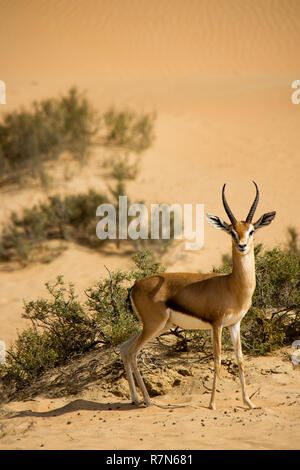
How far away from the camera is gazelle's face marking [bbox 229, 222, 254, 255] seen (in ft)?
20.8

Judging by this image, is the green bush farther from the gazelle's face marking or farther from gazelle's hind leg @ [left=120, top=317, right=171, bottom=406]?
the gazelle's face marking

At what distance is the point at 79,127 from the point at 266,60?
21.1m

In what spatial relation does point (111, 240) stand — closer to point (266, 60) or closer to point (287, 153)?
point (287, 153)

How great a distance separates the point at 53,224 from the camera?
661 inches

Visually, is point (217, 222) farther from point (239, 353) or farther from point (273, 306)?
point (273, 306)

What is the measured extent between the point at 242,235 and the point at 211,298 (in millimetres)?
861

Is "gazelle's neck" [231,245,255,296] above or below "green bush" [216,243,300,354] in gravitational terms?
above

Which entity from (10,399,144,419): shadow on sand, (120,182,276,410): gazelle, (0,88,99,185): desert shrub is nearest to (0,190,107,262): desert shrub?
(0,88,99,185): desert shrub

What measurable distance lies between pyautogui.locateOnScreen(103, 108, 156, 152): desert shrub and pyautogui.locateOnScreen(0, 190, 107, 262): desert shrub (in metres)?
5.97

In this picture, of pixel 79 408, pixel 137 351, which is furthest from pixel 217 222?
pixel 79 408

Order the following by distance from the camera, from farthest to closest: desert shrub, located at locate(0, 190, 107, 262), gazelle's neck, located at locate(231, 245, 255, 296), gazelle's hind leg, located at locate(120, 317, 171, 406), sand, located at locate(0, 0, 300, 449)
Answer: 1. desert shrub, located at locate(0, 190, 107, 262)
2. gazelle's hind leg, located at locate(120, 317, 171, 406)
3. gazelle's neck, located at locate(231, 245, 255, 296)
4. sand, located at locate(0, 0, 300, 449)

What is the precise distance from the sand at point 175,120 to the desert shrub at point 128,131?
58 cm

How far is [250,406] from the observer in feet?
21.8

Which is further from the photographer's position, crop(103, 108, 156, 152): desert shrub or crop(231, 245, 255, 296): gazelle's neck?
crop(103, 108, 156, 152): desert shrub
